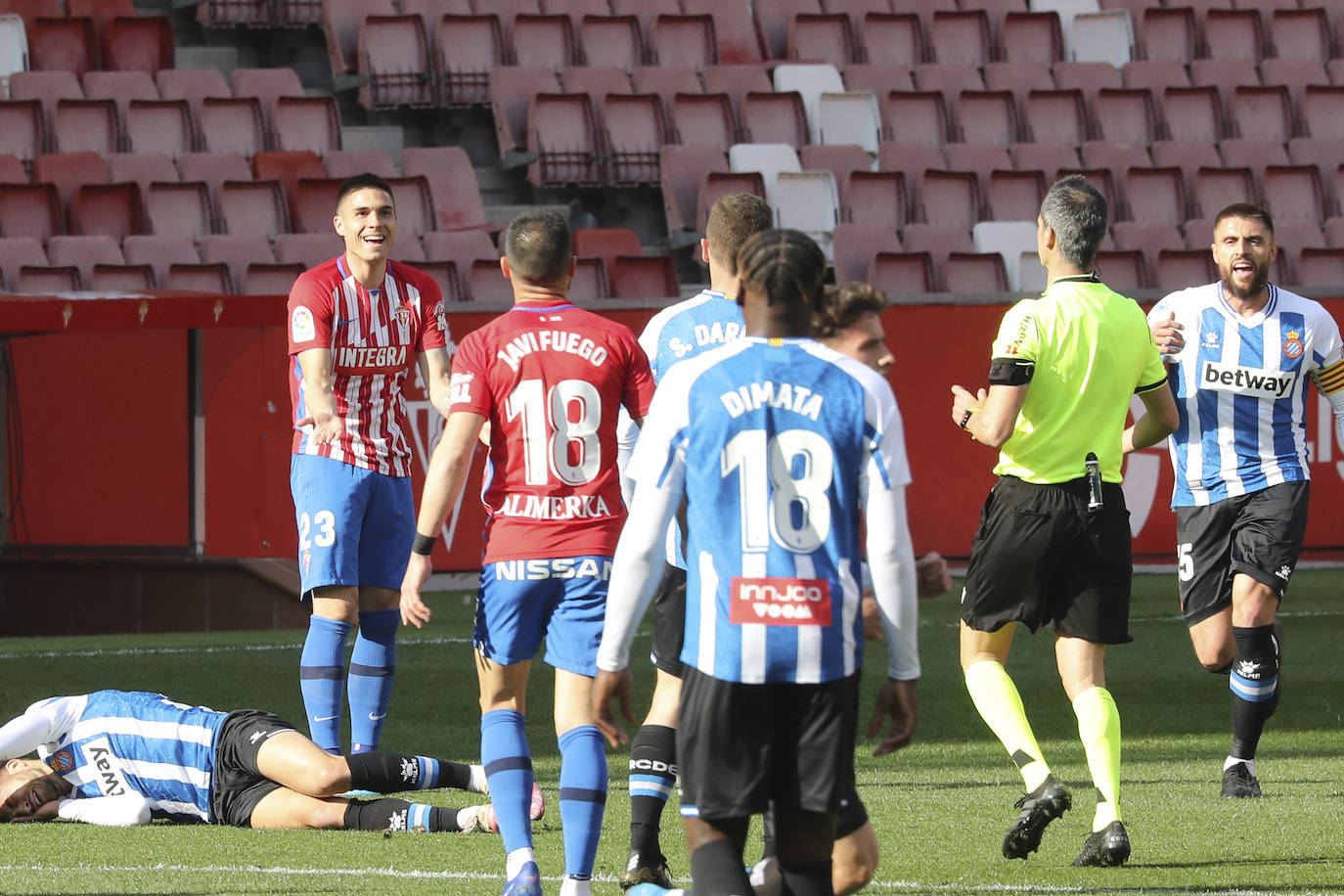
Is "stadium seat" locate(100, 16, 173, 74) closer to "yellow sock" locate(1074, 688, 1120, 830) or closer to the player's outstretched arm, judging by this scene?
the player's outstretched arm

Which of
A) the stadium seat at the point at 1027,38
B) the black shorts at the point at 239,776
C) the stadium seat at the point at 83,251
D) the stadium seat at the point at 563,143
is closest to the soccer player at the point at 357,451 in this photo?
the black shorts at the point at 239,776

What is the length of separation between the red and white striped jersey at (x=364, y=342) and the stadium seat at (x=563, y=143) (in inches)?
393

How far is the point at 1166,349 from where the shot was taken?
6.27 metres

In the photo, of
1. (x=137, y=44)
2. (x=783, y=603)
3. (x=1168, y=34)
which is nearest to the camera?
(x=783, y=603)

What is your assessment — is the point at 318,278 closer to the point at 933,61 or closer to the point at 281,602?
the point at 281,602

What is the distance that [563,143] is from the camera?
1684cm

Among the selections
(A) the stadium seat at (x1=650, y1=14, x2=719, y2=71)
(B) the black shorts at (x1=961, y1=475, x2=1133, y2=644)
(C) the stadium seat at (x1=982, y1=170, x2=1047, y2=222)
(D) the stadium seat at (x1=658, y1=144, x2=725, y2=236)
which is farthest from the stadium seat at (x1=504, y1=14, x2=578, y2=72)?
(B) the black shorts at (x1=961, y1=475, x2=1133, y2=644)

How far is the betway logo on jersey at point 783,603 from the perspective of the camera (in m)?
3.56

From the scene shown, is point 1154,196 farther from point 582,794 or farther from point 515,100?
point 582,794

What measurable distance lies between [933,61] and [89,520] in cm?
1019

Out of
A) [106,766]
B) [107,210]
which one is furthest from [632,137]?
[106,766]

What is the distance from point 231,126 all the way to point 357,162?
1.18 meters

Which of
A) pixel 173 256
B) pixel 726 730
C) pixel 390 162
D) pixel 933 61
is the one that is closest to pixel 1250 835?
pixel 726 730

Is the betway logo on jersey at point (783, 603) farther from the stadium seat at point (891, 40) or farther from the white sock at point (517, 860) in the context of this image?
the stadium seat at point (891, 40)
